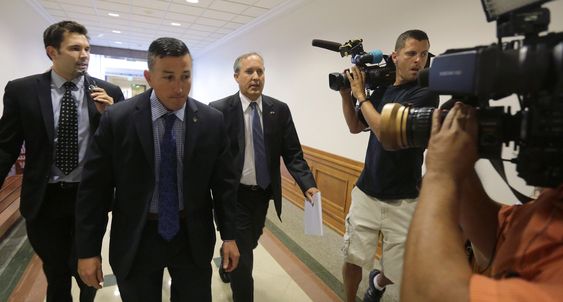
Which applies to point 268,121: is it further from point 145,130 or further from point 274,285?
point 274,285

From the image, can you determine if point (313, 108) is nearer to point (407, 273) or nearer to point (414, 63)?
point (414, 63)

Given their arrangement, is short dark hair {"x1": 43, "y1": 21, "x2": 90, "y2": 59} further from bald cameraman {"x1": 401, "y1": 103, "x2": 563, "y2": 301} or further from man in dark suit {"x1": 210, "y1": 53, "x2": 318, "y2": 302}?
bald cameraman {"x1": 401, "y1": 103, "x2": 563, "y2": 301}

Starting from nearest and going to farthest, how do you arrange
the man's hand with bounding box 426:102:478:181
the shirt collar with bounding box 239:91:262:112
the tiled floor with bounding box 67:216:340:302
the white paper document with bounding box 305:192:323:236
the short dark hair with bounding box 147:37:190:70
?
the man's hand with bounding box 426:102:478:181
the short dark hair with bounding box 147:37:190:70
the white paper document with bounding box 305:192:323:236
the shirt collar with bounding box 239:91:262:112
the tiled floor with bounding box 67:216:340:302

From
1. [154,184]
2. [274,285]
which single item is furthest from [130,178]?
[274,285]

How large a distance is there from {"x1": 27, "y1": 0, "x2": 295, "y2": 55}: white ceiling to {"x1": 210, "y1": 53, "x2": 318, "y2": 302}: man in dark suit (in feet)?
9.00

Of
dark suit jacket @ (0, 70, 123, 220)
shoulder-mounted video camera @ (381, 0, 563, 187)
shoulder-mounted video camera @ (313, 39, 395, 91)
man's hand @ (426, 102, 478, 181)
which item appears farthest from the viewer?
shoulder-mounted video camera @ (313, 39, 395, 91)

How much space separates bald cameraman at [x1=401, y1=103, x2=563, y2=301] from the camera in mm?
488

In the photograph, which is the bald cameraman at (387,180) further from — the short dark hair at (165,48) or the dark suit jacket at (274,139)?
the short dark hair at (165,48)

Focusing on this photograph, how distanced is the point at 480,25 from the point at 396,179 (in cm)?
119

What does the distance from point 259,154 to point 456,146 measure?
159 cm

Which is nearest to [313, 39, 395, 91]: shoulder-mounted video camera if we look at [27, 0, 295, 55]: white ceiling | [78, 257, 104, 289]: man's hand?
[78, 257, 104, 289]: man's hand

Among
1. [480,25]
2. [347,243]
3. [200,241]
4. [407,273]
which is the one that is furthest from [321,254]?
[407,273]

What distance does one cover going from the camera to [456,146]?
1.91 ft

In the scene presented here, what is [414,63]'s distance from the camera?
1761 mm
